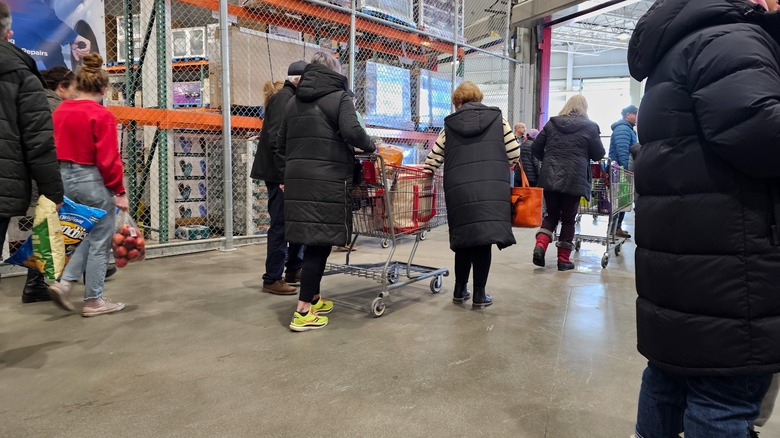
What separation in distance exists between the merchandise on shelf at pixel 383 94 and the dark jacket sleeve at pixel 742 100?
5948 millimetres

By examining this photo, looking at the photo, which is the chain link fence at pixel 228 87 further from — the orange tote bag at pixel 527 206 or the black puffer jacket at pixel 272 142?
the orange tote bag at pixel 527 206

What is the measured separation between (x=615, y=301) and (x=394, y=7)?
5119 millimetres

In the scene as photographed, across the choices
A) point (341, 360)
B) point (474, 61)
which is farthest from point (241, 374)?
point (474, 61)

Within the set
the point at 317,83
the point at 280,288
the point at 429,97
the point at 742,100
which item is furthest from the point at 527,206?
the point at 429,97

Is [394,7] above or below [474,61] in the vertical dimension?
below

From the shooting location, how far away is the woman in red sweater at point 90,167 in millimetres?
3182

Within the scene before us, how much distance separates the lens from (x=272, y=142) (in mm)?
3938

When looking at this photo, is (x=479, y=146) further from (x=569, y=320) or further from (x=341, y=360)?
(x=341, y=360)

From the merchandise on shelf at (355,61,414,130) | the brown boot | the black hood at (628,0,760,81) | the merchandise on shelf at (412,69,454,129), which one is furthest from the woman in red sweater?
the merchandise on shelf at (412,69,454,129)

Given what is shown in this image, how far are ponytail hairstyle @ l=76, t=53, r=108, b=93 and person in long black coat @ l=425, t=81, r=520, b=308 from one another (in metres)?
2.28

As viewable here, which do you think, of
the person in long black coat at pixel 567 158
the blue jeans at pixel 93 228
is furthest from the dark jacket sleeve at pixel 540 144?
the blue jeans at pixel 93 228

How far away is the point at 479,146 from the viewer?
3.43 meters

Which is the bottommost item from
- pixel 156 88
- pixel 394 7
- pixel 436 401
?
pixel 436 401

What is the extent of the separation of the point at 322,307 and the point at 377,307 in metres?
0.39
